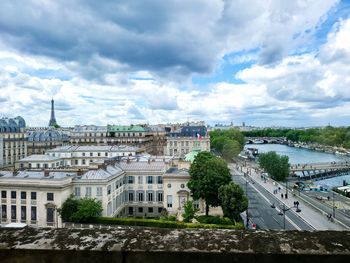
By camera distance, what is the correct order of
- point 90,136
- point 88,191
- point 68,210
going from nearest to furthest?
point 68,210 < point 88,191 < point 90,136

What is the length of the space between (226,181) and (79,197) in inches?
722

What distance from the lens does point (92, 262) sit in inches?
119

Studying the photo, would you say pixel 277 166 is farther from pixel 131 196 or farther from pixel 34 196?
pixel 34 196

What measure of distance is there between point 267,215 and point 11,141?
73176mm

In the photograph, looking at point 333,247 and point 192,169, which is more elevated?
point 333,247

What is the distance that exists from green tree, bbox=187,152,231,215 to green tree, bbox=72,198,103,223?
12.1m

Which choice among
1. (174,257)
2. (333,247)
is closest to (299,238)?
(333,247)

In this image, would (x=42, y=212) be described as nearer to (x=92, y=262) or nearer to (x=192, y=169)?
(x=192, y=169)

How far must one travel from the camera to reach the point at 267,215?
44594mm

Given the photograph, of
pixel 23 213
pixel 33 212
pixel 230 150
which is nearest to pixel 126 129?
pixel 230 150

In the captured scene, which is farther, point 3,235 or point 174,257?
point 3,235

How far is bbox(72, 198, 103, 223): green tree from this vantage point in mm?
36031

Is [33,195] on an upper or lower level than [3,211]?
upper

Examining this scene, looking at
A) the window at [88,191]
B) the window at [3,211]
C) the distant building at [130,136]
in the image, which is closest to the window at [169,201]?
the window at [88,191]
